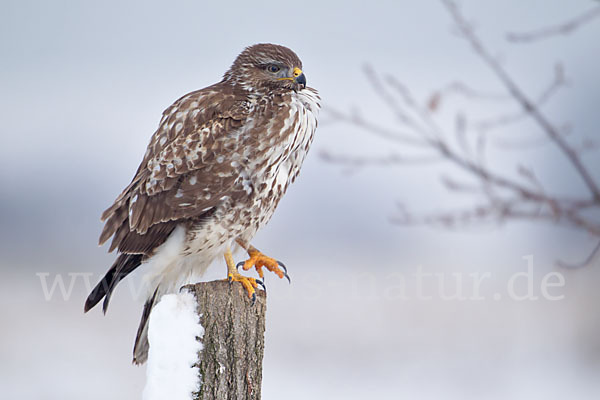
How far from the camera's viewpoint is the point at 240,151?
11.7ft

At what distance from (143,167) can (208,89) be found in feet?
1.71

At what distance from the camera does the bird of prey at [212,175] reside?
3.56 m

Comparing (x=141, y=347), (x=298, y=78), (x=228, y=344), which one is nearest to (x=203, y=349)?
(x=228, y=344)

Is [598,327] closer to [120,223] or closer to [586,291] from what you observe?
[586,291]

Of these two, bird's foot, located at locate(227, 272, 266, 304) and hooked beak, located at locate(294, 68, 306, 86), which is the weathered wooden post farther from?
hooked beak, located at locate(294, 68, 306, 86)

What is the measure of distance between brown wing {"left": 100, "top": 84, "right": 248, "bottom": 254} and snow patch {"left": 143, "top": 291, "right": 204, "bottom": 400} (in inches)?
31.2

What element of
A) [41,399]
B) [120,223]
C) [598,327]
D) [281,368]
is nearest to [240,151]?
[120,223]

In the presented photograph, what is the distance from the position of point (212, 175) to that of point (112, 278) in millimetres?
670

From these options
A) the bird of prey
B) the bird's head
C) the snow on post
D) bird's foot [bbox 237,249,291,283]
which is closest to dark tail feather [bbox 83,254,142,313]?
the bird of prey

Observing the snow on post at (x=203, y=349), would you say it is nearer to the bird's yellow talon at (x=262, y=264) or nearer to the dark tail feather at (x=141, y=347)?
the dark tail feather at (x=141, y=347)

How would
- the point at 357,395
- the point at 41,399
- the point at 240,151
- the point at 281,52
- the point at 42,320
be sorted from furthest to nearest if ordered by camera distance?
the point at 42,320, the point at 357,395, the point at 41,399, the point at 281,52, the point at 240,151

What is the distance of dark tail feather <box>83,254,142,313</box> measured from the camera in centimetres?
353

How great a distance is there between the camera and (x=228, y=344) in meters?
2.84

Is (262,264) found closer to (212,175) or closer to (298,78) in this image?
(212,175)
